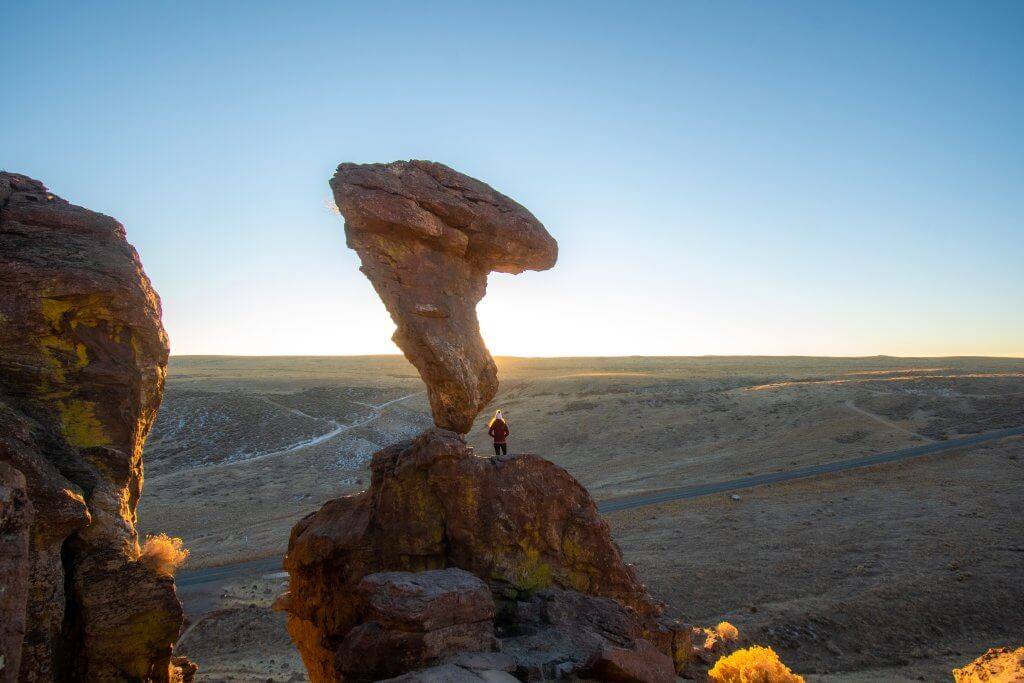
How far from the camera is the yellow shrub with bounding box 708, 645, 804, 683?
13.9 metres

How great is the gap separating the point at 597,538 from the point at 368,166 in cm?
1058

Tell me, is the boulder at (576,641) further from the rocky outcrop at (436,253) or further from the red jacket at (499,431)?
the rocky outcrop at (436,253)

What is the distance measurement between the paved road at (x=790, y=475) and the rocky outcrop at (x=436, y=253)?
20.8 meters

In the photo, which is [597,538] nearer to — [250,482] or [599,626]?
[599,626]

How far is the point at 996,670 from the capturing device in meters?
12.1

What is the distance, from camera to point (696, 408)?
5972cm

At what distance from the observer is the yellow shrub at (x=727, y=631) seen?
1842cm

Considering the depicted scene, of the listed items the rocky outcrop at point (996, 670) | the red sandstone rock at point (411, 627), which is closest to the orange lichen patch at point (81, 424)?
the red sandstone rock at point (411, 627)

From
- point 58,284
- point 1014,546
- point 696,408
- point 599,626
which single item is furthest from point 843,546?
point 696,408

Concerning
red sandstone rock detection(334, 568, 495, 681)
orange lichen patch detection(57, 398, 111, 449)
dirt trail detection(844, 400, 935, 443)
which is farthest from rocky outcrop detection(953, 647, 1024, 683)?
dirt trail detection(844, 400, 935, 443)

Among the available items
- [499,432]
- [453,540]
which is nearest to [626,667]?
[453,540]

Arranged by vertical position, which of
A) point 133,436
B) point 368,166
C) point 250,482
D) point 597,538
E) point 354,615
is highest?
point 368,166

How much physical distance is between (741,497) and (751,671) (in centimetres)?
2261

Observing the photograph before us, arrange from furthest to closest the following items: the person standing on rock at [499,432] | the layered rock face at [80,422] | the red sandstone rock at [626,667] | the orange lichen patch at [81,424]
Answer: the person standing on rock at [499,432] → the orange lichen patch at [81,424] → the layered rock face at [80,422] → the red sandstone rock at [626,667]
